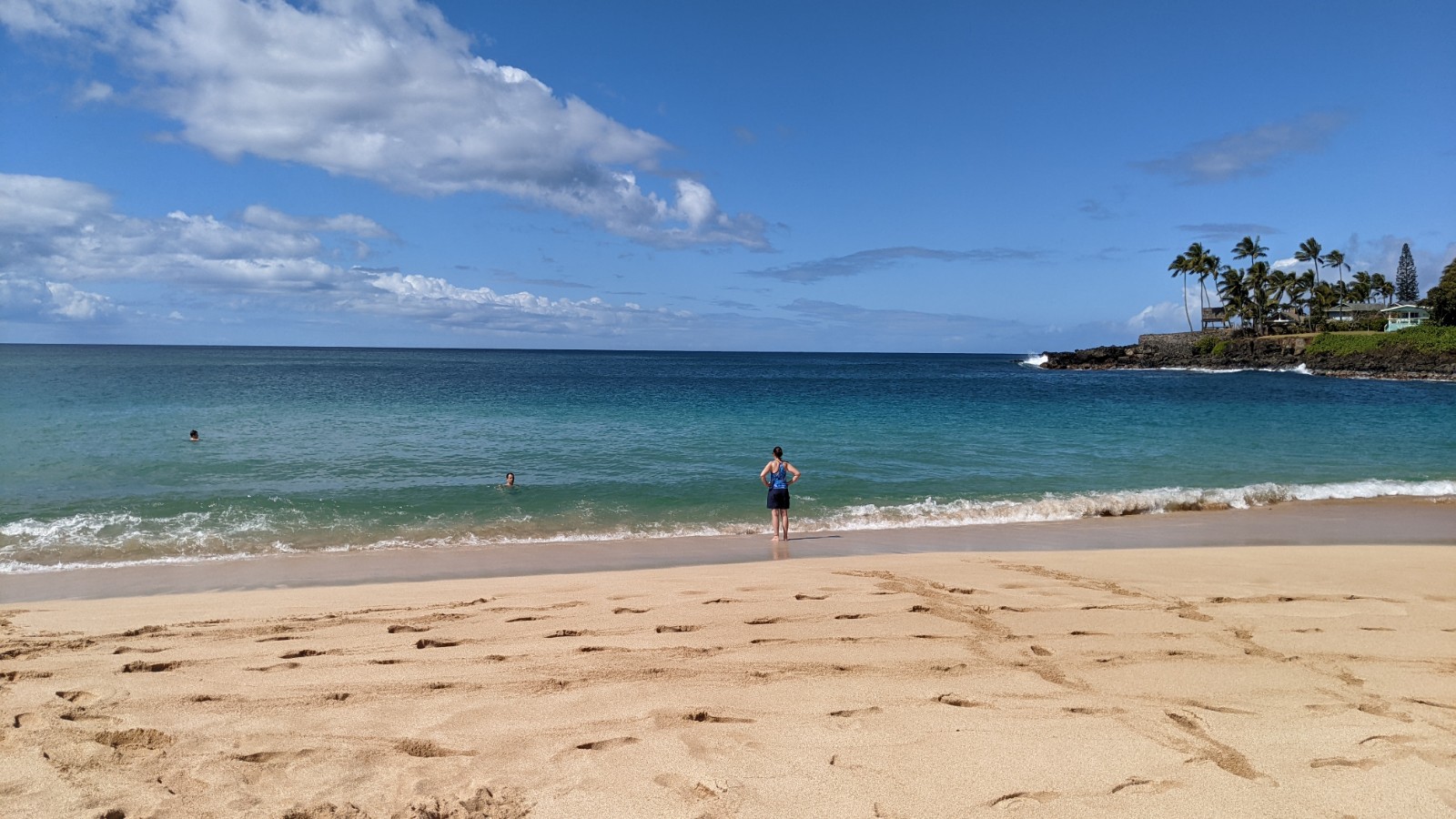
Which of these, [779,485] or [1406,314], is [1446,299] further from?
[779,485]

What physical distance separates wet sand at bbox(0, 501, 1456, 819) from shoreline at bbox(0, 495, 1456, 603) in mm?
2009

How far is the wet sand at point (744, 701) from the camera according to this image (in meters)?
4.23

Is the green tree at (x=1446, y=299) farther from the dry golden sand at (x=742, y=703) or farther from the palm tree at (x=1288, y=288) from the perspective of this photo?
the dry golden sand at (x=742, y=703)

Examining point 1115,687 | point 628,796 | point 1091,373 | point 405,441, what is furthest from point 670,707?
point 1091,373

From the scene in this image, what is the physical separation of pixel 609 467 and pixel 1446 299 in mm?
88745

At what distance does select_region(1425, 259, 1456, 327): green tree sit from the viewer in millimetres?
69875

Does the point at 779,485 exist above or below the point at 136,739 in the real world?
above

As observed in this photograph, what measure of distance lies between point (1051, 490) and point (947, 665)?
43.6 ft

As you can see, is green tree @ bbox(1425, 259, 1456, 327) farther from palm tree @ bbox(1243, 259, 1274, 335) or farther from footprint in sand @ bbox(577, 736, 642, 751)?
footprint in sand @ bbox(577, 736, 642, 751)

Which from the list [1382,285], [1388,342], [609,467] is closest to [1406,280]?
[1382,285]

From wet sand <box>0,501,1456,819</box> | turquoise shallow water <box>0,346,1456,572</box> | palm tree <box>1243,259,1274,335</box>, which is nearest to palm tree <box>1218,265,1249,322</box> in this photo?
palm tree <box>1243,259,1274,335</box>

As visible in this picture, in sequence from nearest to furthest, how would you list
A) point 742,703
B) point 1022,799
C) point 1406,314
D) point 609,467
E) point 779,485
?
1. point 1022,799
2. point 742,703
3. point 779,485
4. point 609,467
5. point 1406,314

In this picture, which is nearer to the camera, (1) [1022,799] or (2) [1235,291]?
(1) [1022,799]

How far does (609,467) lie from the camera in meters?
20.9
